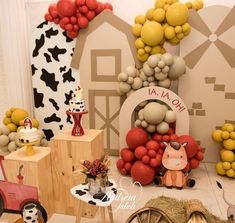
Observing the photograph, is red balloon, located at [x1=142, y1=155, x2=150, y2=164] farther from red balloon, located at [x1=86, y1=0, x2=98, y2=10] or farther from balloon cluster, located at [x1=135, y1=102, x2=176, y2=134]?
red balloon, located at [x1=86, y1=0, x2=98, y2=10]

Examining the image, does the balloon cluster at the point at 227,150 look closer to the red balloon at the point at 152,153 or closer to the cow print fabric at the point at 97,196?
the red balloon at the point at 152,153

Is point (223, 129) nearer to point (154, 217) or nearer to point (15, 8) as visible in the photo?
point (154, 217)

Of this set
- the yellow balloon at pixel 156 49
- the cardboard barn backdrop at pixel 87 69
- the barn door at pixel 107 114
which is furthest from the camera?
the barn door at pixel 107 114

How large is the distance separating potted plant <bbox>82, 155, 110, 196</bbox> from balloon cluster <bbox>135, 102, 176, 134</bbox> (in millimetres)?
896

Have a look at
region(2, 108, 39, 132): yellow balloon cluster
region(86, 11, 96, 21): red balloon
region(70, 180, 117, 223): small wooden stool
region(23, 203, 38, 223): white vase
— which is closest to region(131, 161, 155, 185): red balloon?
region(70, 180, 117, 223): small wooden stool

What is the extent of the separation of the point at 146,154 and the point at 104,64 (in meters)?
1.10

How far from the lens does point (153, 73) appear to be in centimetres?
253

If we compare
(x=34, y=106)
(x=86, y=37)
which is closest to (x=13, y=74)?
(x=34, y=106)

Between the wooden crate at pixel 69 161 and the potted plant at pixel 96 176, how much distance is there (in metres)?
0.19

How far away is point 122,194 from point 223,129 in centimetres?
112

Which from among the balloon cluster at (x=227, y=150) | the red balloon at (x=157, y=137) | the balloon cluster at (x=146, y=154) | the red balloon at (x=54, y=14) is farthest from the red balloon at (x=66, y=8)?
the balloon cluster at (x=227, y=150)

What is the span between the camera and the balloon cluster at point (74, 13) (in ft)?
8.69

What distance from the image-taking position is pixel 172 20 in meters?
2.41

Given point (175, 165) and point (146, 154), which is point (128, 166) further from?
point (175, 165)
